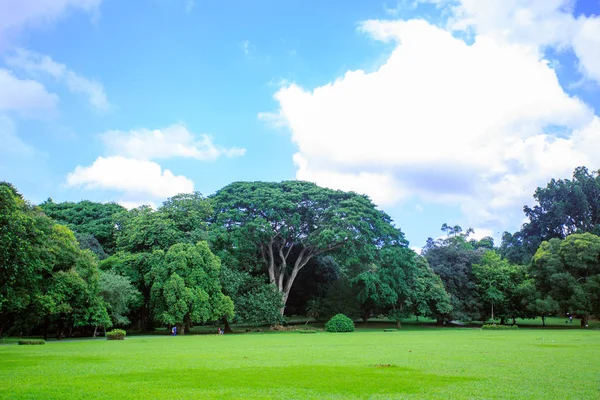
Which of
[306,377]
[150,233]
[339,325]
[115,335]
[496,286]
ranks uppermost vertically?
[150,233]

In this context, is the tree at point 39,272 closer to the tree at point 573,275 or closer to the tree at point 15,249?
the tree at point 15,249

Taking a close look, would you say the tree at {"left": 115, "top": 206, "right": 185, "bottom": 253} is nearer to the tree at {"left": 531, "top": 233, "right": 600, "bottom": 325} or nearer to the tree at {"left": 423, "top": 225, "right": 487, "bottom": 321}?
the tree at {"left": 423, "top": 225, "right": 487, "bottom": 321}

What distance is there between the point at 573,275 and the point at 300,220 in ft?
88.5

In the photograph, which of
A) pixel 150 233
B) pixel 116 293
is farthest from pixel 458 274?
pixel 116 293

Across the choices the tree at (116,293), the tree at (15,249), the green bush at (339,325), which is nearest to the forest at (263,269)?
the tree at (116,293)

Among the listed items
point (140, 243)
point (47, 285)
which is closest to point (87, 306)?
point (47, 285)

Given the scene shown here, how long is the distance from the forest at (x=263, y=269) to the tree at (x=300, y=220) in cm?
12

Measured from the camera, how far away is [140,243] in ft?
125

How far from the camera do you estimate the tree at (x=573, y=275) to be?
→ 41.6m

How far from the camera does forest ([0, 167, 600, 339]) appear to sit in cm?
3011

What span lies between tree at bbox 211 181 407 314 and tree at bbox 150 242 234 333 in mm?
4483

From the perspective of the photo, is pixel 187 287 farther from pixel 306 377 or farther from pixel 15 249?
pixel 306 377

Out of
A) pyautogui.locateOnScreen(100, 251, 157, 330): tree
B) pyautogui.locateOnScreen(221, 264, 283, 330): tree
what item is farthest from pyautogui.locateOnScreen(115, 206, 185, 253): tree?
pyautogui.locateOnScreen(221, 264, 283, 330): tree

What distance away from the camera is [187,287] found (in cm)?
3400
